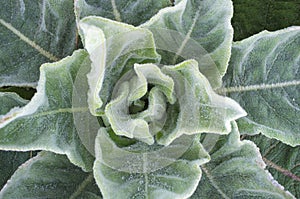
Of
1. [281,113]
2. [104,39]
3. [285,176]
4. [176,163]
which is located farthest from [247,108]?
[104,39]

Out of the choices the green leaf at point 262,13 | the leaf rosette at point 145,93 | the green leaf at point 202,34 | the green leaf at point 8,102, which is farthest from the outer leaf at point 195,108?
the green leaf at point 262,13

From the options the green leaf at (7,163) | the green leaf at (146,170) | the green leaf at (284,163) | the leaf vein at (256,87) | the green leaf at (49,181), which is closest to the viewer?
the green leaf at (146,170)

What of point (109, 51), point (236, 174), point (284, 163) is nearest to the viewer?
point (109, 51)

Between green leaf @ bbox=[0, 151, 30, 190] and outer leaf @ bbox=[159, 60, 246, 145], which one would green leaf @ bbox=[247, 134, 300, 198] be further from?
green leaf @ bbox=[0, 151, 30, 190]

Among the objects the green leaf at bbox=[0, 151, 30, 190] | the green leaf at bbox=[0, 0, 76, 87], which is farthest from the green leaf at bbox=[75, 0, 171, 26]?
the green leaf at bbox=[0, 151, 30, 190]

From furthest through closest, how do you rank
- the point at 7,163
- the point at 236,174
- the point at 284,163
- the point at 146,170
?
1. the point at 284,163
2. the point at 7,163
3. the point at 236,174
4. the point at 146,170

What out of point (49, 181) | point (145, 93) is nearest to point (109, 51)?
point (145, 93)

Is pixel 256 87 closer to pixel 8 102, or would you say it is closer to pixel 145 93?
pixel 145 93

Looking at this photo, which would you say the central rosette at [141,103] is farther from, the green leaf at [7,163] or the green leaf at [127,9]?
the green leaf at [7,163]
